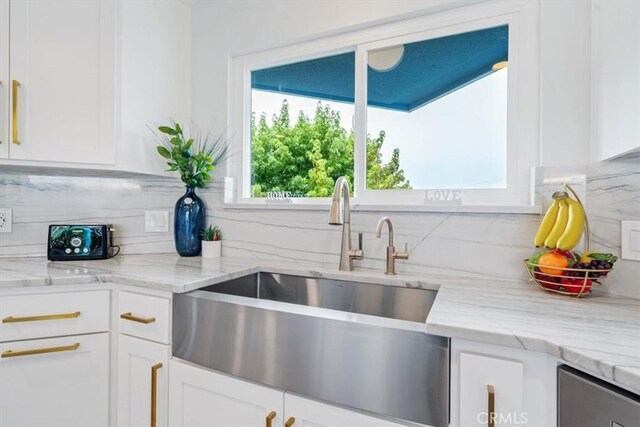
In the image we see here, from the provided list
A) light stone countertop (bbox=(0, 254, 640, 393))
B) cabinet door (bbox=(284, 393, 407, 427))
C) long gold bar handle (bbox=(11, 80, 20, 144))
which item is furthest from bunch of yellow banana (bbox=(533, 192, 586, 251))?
long gold bar handle (bbox=(11, 80, 20, 144))

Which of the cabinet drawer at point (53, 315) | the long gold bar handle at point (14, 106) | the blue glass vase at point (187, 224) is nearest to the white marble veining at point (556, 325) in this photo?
the cabinet drawer at point (53, 315)

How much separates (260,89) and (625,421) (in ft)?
6.11

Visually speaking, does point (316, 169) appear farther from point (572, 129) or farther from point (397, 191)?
point (572, 129)

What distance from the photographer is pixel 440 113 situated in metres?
1.44

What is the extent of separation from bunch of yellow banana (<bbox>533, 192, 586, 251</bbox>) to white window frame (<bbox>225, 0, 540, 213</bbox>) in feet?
0.36

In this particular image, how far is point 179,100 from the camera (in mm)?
1851

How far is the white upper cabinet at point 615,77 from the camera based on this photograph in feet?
2.71

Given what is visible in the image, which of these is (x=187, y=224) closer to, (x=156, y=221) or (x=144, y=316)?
(x=156, y=221)

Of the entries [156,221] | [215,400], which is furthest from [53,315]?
[156,221]

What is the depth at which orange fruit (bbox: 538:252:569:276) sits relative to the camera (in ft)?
3.32

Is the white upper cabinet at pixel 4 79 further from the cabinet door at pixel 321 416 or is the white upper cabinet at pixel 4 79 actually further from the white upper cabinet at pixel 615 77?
the white upper cabinet at pixel 615 77

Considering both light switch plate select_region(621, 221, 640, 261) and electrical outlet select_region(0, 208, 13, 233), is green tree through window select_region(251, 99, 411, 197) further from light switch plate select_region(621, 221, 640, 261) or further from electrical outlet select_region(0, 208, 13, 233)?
electrical outlet select_region(0, 208, 13, 233)

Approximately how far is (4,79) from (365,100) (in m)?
1.51

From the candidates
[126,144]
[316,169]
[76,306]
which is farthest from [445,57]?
[76,306]
